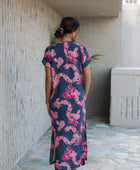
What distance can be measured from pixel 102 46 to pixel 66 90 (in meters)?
3.67

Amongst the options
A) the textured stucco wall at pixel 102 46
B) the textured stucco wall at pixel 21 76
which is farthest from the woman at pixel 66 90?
the textured stucco wall at pixel 102 46

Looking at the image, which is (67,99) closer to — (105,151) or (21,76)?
(21,76)

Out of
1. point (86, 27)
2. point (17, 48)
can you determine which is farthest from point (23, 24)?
point (86, 27)

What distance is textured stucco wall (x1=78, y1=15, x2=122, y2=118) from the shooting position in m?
5.69

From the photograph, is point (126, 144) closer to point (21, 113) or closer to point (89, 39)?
point (21, 113)

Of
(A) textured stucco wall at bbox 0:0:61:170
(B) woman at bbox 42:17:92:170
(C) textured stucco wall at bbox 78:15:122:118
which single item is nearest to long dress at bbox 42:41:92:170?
(B) woman at bbox 42:17:92:170

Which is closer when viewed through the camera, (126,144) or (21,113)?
(21,113)

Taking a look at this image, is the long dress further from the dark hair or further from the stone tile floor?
the stone tile floor

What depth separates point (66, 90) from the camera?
2.23 metres

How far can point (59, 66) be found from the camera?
2.23 meters

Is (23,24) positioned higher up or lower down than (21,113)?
higher up

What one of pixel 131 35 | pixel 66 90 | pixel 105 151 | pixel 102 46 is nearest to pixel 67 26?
pixel 66 90

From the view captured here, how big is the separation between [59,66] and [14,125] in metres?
0.98

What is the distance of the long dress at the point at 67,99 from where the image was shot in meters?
2.22
